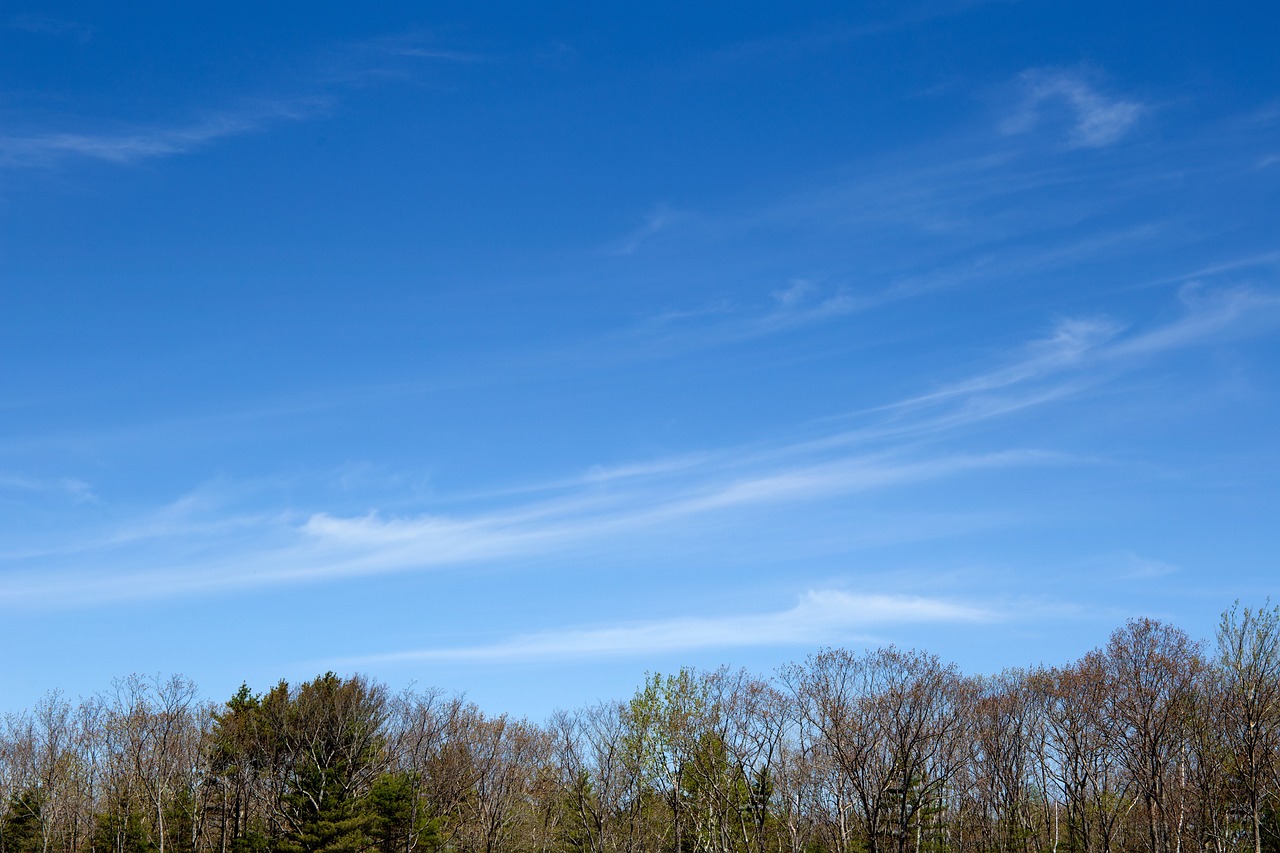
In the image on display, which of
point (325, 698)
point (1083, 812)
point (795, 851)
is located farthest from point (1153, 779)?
point (325, 698)

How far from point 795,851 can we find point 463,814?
26640 mm

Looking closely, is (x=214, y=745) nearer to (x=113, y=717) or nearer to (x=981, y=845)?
(x=113, y=717)

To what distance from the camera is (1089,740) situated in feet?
192

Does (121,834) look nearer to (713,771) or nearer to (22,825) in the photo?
(22,825)

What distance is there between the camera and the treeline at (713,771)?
51812 millimetres

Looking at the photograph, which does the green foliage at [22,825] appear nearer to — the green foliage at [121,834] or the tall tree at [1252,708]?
the green foliage at [121,834]

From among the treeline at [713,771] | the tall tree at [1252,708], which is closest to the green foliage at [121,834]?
the treeline at [713,771]

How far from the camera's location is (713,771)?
194 feet

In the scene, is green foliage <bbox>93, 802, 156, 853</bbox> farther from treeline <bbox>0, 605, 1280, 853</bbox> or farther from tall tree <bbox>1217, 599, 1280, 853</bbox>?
tall tree <bbox>1217, 599, 1280, 853</bbox>

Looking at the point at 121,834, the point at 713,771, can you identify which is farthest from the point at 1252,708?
the point at 121,834

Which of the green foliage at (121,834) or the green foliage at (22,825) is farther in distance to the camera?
the green foliage at (22,825)

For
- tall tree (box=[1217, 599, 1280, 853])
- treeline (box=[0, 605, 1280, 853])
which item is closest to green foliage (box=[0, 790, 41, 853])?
treeline (box=[0, 605, 1280, 853])

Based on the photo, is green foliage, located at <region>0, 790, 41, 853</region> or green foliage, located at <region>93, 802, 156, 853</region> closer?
green foliage, located at <region>93, 802, 156, 853</region>

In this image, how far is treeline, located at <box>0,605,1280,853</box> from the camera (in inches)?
2040
